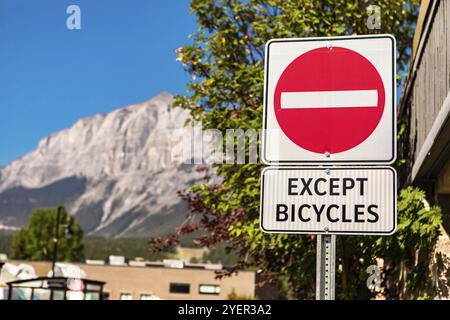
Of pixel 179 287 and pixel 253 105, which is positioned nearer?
pixel 253 105

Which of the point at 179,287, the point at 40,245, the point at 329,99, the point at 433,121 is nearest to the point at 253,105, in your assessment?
the point at 433,121

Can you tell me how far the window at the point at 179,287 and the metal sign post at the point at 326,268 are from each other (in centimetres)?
9721

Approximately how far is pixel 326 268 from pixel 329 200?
0.29 meters

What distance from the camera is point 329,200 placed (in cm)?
314

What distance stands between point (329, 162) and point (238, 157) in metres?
9.94

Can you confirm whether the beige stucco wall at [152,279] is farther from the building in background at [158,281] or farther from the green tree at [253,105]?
the green tree at [253,105]

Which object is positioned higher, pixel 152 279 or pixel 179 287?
pixel 152 279

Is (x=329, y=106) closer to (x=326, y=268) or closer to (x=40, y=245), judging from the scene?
(x=326, y=268)

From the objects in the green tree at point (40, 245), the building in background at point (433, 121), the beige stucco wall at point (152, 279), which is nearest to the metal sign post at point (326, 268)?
the building in background at point (433, 121)

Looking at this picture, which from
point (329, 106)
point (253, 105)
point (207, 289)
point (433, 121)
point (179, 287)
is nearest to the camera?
point (329, 106)

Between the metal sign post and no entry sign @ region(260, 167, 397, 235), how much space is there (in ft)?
0.16

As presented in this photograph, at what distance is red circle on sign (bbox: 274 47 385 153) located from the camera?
3.21 metres

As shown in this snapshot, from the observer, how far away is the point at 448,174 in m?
8.91
